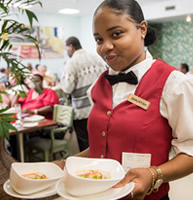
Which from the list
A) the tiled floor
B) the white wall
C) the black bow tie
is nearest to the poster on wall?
the white wall

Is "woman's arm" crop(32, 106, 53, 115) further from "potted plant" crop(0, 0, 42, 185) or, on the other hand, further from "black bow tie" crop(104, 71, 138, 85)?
"black bow tie" crop(104, 71, 138, 85)

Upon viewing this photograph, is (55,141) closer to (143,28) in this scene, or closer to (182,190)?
(182,190)

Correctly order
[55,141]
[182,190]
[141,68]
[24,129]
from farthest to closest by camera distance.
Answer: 1. [55,141]
2. [24,129]
3. [182,190]
4. [141,68]

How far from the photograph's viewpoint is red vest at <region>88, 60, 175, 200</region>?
0.84 m

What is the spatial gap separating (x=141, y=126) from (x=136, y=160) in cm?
14

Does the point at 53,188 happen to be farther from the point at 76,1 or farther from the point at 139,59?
the point at 76,1

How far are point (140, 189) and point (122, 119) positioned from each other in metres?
0.25

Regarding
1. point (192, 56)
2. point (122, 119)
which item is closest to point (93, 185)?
point (122, 119)

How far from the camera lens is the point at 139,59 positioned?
3.07 ft

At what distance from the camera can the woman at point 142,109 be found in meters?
0.81

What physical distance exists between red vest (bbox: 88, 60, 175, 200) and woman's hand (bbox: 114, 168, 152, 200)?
0.35 feet

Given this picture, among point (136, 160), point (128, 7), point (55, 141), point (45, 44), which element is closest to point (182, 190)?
A: point (136, 160)

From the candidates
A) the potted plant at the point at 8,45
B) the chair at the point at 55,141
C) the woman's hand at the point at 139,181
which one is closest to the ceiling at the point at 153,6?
the chair at the point at 55,141

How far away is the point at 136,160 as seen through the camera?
2.91 ft
